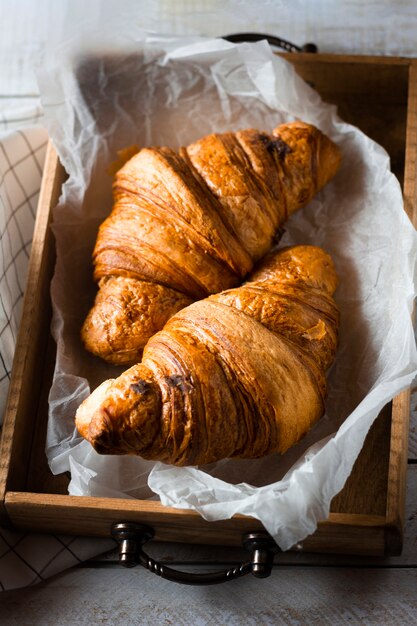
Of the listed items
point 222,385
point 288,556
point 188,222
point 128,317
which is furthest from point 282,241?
point 288,556

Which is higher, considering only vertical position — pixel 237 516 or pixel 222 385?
pixel 222 385

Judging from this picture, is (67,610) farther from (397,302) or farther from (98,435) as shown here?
(397,302)

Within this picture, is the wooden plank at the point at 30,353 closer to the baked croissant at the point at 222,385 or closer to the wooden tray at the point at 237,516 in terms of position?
the wooden tray at the point at 237,516

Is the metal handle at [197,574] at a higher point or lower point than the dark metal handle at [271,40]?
lower

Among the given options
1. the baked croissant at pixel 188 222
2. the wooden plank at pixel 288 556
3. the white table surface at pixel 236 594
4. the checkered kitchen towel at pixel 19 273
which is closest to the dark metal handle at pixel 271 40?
the baked croissant at pixel 188 222

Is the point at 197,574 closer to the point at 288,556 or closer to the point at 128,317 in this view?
the point at 288,556

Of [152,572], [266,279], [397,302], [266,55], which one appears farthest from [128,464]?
[266,55]
